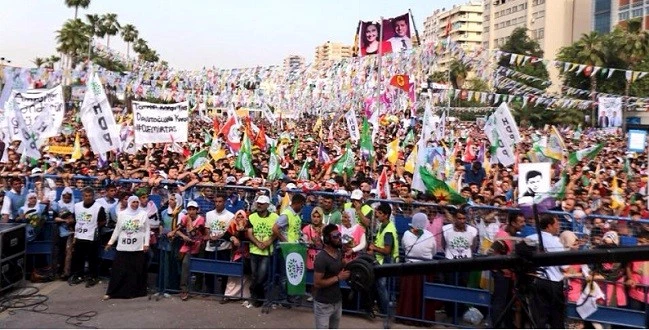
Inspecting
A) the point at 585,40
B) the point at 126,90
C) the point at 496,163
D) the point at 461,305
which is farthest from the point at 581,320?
the point at 585,40

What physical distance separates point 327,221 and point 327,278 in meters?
2.81

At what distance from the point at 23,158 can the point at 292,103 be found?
4457 centimetres

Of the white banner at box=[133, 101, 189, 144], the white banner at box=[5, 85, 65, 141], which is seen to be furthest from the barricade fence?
the white banner at box=[133, 101, 189, 144]

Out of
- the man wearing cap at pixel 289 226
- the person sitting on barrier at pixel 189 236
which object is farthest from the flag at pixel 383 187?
the person sitting on barrier at pixel 189 236

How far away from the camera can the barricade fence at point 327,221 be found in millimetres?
7230

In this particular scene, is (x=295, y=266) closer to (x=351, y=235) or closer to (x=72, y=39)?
(x=351, y=235)

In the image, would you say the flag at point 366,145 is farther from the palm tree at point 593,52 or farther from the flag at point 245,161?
the palm tree at point 593,52

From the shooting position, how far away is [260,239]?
26.6 feet

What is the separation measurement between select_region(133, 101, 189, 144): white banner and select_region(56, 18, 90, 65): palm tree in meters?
50.3

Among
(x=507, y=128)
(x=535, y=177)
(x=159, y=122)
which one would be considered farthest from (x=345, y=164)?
(x=535, y=177)

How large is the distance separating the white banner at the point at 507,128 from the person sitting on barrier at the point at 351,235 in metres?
6.21

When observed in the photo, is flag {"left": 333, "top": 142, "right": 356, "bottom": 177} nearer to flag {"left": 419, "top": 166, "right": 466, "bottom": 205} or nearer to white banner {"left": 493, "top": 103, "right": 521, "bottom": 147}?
white banner {"left": 493, "top": 103, "right": 521, "bottom": 147}

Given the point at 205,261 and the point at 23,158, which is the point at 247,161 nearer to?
the point at 23,158

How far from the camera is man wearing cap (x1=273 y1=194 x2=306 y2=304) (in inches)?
314
